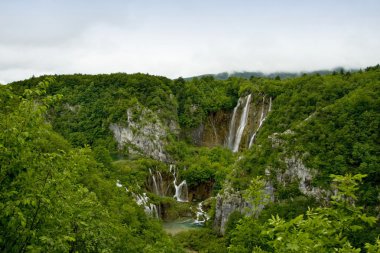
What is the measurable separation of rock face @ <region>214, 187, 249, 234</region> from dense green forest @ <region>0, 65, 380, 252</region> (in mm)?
207

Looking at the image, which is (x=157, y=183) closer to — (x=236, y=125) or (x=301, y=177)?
(x=301, y=177)

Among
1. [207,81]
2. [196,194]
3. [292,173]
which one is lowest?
[196,194]

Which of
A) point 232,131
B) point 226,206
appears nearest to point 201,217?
point 226,206

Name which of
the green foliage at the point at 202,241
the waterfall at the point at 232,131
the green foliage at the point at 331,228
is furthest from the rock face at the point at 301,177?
the waterfall at the point at 232,131

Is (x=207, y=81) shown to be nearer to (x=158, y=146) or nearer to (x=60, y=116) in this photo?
(x=158, y=146)

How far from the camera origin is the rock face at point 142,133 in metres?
62.4

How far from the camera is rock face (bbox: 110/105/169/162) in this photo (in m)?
62.4

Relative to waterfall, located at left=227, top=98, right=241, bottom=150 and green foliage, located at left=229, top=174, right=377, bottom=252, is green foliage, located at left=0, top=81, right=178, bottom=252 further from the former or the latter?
waterfall, located at left=227, top=98, right=241, bottom=150

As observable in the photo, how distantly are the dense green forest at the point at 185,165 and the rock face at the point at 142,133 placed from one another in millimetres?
235

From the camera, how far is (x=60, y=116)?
72.8m

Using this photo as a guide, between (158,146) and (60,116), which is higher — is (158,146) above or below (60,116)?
below

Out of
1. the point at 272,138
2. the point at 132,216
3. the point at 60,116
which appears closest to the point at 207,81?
the point at 60,116

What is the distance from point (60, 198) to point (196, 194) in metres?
44.6

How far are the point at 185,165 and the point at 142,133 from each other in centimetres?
1285
